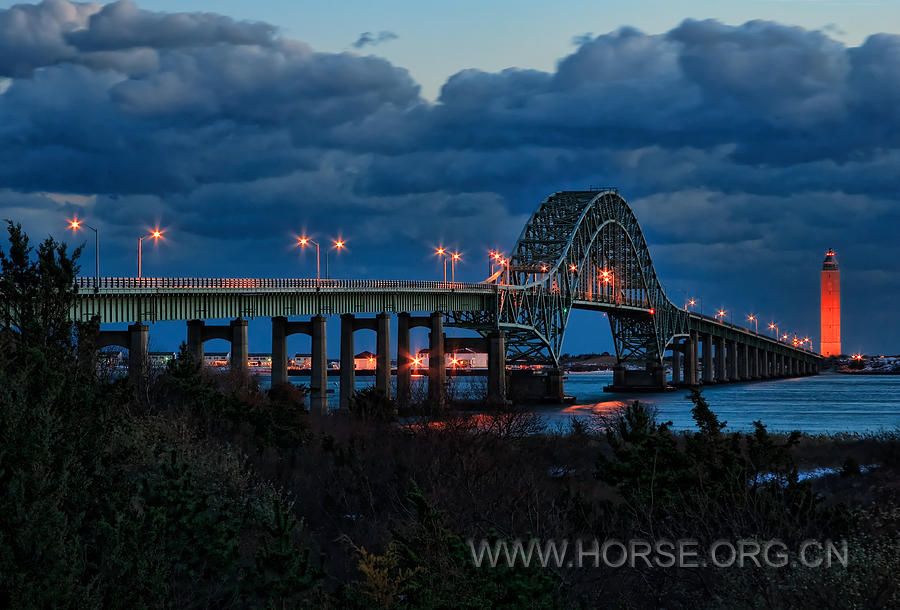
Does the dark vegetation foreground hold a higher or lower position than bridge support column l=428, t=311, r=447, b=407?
lower

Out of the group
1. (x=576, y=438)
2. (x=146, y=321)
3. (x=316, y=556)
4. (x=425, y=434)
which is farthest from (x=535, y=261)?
(x=316, y=556)

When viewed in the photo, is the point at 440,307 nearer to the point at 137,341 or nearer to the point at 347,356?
the point at 347,356

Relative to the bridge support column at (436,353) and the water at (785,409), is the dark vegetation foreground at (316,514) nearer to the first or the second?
the water at (785,409)

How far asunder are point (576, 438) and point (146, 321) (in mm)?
31719

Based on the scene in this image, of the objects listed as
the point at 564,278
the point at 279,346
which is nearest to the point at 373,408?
the point at 279,346

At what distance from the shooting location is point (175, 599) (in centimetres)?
1969

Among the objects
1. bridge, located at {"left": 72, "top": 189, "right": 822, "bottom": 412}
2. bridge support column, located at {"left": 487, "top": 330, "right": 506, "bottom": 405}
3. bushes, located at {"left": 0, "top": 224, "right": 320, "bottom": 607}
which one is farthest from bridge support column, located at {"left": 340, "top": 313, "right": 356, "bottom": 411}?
bushes, located at {"left": 0, "top": 224, "right": 320, "bottom": 607}

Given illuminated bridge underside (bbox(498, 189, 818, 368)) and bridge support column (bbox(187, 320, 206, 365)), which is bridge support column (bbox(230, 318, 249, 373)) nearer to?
bridge support column (bbox(187, 320, 206, 365))

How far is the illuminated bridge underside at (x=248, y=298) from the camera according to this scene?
74.7m

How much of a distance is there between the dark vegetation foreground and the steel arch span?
9962 centimetres

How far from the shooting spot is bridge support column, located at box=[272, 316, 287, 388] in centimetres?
9350

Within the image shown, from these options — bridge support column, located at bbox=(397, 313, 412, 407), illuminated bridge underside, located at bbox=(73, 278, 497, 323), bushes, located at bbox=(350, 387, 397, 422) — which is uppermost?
illuminated bridge underside, located at bbox=(73, 278, 497, 323)

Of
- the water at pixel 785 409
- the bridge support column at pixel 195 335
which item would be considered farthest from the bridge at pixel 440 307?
the water at pixel 785 409

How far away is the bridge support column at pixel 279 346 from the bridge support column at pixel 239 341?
4641mm
